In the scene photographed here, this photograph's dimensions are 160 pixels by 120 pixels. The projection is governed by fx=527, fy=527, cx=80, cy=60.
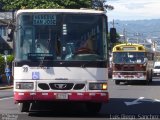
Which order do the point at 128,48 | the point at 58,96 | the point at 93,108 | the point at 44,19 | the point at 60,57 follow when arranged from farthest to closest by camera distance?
the point at 128,48 → the point at 93,108 → the point at 44,19 → the point at 60,57 → the point at 58,96

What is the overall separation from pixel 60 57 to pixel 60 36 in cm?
65

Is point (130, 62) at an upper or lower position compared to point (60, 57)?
lower

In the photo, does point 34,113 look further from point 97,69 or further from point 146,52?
point 146,52

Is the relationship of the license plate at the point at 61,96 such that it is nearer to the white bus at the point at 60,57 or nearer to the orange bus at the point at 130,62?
the white bus at the point at 60,57

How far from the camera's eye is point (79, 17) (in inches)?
619

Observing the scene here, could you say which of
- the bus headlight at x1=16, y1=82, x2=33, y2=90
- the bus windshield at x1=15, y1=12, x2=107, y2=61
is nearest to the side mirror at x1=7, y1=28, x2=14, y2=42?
the bus windshield at x1=15, y1=12, x2=107, y2=61

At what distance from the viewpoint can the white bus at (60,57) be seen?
15.3 m

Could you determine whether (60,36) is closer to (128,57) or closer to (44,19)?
(44,19)

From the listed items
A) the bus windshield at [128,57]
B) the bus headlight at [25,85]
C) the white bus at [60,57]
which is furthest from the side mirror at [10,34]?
the bus windshield at [128,57]

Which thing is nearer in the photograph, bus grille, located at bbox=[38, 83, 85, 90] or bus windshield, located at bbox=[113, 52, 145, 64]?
bus grille, located at bbox=[38, 83, 85, 90]

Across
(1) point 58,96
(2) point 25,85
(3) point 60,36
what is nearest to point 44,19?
(3) point 60,36

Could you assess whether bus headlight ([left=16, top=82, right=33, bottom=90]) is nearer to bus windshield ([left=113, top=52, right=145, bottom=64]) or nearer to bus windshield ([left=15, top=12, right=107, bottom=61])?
bus windshield ([left=15, top=12, right=107, bottom=61])

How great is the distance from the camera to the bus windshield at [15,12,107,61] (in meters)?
15.4

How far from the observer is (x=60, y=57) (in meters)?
15.4
